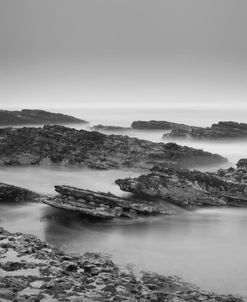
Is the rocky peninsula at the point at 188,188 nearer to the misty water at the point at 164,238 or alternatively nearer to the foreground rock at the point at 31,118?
the misty water at the point at 164,238

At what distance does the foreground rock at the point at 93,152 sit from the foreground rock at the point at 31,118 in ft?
79.4

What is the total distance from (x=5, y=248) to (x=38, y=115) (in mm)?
47334

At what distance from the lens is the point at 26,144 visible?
33.6 metres

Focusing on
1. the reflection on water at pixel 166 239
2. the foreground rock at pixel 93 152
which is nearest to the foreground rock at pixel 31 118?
the foreground rock at pixel 93 152

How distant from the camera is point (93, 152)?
3195cm

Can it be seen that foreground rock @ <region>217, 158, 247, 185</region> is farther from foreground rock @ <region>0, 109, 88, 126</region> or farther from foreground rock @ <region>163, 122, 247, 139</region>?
foreground rock @ <region>0, 109, 88, 126</region>

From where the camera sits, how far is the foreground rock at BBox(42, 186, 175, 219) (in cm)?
1991

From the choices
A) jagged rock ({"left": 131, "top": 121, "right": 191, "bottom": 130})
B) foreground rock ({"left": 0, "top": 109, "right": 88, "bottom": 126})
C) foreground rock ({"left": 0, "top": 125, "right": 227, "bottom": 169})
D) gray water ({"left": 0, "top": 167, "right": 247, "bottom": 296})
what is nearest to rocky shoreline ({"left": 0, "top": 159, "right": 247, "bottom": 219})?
gray water ({"left": 0, "top": 167, "right": 247, "bottom": 296})

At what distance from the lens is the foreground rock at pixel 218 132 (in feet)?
138

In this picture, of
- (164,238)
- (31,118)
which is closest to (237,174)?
(164,238)

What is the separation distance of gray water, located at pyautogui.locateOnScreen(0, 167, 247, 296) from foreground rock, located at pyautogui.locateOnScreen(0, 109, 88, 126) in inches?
1432

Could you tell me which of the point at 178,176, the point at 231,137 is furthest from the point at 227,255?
the point at 231,137

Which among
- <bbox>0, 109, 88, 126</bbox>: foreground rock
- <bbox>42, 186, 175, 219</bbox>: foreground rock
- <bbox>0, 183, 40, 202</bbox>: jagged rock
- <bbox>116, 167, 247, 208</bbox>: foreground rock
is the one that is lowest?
<bbox>0, 183, 40, 202</bbox>: jagged rock

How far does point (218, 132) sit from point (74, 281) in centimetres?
3183
